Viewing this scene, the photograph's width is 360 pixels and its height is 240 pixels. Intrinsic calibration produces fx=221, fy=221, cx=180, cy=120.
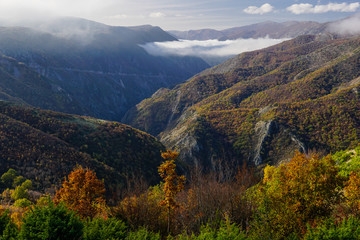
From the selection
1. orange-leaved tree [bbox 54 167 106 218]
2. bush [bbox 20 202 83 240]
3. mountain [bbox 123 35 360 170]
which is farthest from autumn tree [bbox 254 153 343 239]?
mountain [bbox 123 35 360 170]

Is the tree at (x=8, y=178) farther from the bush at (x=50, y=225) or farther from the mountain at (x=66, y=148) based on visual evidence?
the bush at (x=50, y=225)

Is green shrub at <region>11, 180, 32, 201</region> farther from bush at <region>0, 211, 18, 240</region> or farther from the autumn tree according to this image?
the autumn tree

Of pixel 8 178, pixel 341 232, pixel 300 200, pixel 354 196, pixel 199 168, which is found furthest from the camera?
pixel 8 178

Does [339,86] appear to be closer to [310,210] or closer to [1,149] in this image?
[310,210]

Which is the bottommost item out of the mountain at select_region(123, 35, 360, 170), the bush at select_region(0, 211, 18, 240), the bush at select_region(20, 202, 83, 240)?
the mountain at select_region(123, 35, 360, 170)

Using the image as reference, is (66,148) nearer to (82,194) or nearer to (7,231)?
(82,194)

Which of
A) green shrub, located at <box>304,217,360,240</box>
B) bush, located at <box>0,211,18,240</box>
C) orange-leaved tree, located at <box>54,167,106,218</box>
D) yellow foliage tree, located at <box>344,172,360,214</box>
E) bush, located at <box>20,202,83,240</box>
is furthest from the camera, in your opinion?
orange-leaved tree, located at <box>54,167,106,218</box>

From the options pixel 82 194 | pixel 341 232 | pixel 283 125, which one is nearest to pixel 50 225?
pixel 82 194

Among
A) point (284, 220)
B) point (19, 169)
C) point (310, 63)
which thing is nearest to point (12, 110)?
point (19, 169)
